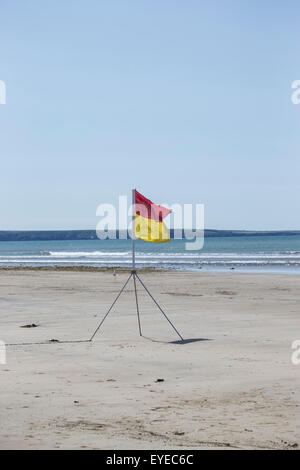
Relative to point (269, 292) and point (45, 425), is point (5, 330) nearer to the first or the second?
point (45, 425)

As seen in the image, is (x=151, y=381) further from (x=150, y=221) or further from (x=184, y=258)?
(x=184, y=258)

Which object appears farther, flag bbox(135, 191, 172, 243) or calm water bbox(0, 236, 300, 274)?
calm water bbox(0, 236, 300, 274)

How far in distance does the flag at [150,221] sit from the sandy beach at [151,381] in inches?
74.6

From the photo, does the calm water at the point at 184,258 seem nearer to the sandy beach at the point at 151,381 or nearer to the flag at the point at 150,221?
the sandy beach at the point at 151,381

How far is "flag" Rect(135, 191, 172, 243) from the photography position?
A: 39.4 feet

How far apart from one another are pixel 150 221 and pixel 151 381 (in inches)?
162

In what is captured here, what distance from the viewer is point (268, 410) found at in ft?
23.4

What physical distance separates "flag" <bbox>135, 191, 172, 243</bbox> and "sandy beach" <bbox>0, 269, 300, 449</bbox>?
1.90m

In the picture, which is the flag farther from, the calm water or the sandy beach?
the calm water

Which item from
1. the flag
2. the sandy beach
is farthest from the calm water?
the flag

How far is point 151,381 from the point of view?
28.2ft

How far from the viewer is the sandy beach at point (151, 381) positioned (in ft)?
20.5

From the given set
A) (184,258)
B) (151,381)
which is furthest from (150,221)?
(184,258)
